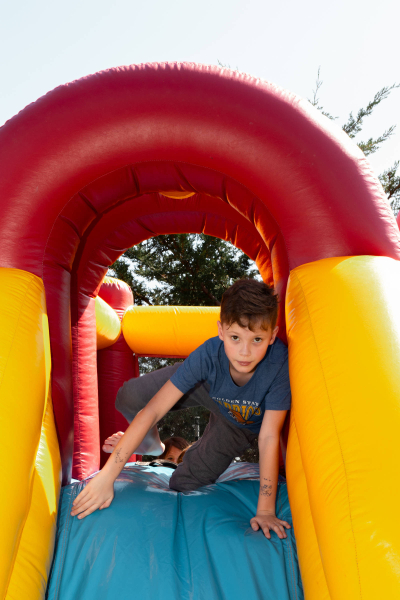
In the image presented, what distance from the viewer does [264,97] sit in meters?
1.56

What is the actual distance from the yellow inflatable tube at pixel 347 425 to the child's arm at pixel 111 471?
489mm

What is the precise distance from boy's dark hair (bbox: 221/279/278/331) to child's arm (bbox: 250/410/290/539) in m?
0.34

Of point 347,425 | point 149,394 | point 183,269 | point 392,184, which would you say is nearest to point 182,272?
point 183,269

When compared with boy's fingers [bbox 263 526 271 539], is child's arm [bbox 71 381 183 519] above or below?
above

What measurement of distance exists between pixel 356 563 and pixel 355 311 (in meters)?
0.60

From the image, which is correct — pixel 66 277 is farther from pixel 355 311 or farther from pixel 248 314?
pixel 355 311

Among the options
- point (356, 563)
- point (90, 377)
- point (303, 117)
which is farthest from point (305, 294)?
point (90, 377)

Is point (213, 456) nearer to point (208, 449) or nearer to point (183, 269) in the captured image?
point (208, 449)

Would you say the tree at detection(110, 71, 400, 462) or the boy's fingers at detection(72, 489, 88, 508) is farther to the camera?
the tree at detection(110, 71, 400, 462)

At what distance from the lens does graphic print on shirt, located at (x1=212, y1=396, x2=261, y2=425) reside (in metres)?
1.66

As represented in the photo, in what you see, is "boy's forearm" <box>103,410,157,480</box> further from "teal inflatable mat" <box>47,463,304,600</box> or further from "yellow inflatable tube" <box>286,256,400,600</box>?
"yellow inflatable tube" <box>286,256,400,600</box>

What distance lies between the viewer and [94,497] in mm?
1494

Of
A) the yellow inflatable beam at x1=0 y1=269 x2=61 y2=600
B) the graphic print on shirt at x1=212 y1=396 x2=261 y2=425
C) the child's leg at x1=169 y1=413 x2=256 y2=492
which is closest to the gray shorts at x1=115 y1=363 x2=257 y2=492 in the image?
the child's leg at x1=169 y1=413 x2=256 y2=492

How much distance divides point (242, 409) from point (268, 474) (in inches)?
10.0
